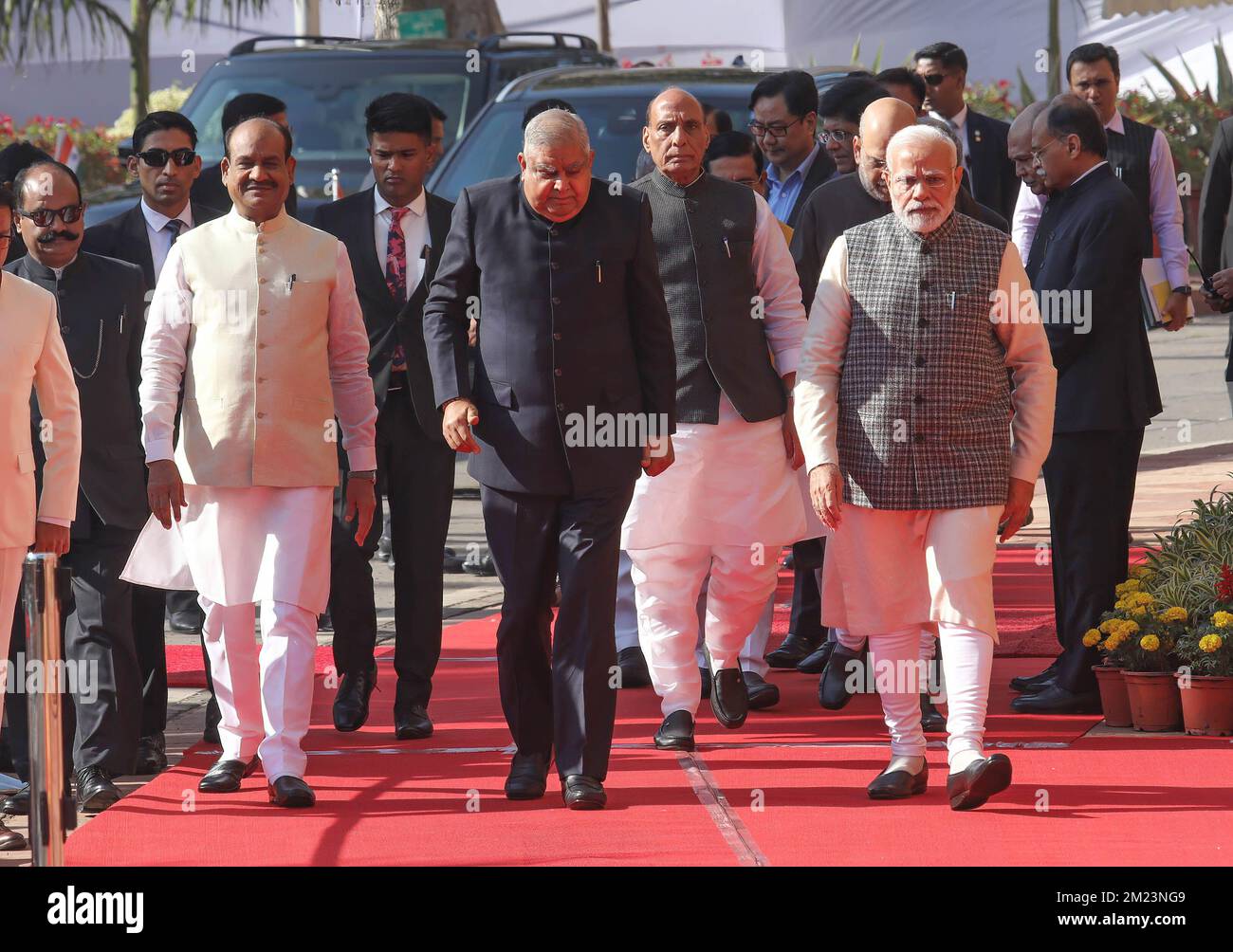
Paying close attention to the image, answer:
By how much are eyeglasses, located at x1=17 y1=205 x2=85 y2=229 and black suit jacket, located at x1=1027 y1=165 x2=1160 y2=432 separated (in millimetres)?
3445

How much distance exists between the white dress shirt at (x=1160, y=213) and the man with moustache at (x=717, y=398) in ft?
4.36

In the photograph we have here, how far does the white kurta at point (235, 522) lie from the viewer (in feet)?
21.9

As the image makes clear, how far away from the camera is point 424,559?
25.9ft

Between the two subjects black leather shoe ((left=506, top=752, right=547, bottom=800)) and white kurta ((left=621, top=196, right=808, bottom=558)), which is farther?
white kurta ((left=621, top=196, right=808, bottom=558))

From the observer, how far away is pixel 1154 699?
747cm

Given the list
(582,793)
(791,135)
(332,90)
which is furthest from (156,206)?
(332,90)

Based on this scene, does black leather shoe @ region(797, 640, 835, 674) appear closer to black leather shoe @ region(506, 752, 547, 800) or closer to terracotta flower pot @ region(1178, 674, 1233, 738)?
terracotta flower pot @ region(1178, 674, 1233, 738)

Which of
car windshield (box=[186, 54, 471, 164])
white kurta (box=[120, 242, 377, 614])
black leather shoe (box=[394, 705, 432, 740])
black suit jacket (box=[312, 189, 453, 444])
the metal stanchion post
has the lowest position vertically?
black leather shoe (box=[394, 705, 432, 740])

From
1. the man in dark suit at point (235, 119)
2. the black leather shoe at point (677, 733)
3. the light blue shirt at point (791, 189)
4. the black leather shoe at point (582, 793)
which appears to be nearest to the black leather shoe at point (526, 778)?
the black leather shoe at point (582, 793)

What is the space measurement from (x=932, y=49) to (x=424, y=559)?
4.02 meters

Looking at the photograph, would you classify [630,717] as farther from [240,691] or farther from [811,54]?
[811,54]

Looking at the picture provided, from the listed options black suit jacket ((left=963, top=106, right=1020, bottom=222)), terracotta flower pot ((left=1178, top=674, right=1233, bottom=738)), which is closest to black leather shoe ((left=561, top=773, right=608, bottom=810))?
terracotta flower pot ((left=1178, top=674, right=1233, bottom=738))

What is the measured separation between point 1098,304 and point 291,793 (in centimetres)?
339

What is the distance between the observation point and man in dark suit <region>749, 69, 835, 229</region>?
8.70m
